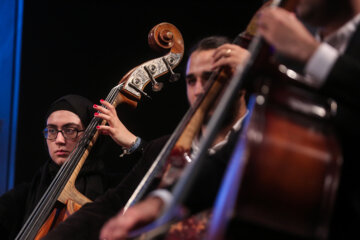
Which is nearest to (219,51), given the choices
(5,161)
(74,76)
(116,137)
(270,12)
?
(270,12)

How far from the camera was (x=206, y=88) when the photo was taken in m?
0.99

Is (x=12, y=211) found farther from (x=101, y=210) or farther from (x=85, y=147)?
(x=101, y=210)

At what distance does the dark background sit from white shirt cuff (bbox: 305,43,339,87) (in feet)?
5.33

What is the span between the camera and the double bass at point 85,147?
1.72 meters

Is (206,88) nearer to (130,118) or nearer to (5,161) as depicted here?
(130,118)

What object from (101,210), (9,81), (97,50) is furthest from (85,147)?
(9,81)

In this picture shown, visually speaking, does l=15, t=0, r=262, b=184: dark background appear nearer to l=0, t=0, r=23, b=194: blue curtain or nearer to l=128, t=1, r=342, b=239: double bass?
l=0, t=0, r=23, b=194: blue curtain

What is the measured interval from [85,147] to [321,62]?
4.29 feet

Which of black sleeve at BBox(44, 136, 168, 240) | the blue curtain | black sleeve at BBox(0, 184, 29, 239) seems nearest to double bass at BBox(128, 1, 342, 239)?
black sleeve at BBox(44, 136, 168, 240)

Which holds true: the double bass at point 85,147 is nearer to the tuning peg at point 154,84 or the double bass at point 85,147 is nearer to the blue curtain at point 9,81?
the tuning peg at point 154,84

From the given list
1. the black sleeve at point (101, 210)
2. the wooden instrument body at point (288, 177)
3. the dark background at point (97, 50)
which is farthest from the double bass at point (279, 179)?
the dark background at point (97, 50)

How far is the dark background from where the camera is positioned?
8.28 ft

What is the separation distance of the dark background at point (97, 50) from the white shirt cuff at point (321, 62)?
1.63 metres

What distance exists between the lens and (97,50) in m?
2.84
